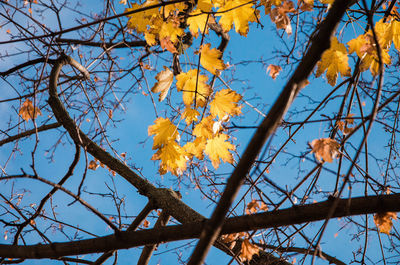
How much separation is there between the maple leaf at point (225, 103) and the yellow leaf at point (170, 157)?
0.36m

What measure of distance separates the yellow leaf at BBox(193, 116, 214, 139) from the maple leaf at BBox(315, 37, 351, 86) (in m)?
0.75

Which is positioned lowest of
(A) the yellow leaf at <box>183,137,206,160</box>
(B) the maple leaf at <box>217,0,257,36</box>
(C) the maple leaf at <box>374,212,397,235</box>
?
(C) the maple leaf at <box>374,212,397,235</box>

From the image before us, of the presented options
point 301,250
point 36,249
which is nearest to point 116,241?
point 36,249

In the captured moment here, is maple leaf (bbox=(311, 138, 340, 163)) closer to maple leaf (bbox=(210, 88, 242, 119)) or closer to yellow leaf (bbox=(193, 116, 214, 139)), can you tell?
maple leaf (bbox=(210, 88, 242, 119))

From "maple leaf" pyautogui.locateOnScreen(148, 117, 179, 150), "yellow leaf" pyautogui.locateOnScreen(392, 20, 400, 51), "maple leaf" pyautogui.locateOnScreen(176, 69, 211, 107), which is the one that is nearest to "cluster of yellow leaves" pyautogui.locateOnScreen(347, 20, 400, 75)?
"yellow leaf" pyautogui.locateOnScreen(392, 20, 400, 51)

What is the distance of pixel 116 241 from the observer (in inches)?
60.9

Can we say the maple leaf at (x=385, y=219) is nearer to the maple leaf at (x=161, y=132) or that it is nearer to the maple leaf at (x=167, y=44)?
the maple leaf at (x=161, y=132)

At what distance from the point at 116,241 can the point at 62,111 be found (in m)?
1.43

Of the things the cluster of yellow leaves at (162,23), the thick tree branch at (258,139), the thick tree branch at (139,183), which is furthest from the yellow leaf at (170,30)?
the thick tree branch at (258,139)

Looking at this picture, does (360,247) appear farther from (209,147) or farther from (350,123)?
(209,147)

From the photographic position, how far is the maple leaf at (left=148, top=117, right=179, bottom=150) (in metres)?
2.05

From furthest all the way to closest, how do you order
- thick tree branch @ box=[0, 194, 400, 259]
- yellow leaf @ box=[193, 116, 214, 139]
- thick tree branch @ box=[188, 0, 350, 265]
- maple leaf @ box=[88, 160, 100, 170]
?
maple leaf @ box=[88, 160, 100, 170] → yellow leaf @ box=[193, 116, 214, 139] → thick tree branch @ box=[0, 194, 400, 259] → thick tree branch @ box=[188, 0, 350, 265]

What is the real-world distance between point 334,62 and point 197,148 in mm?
1038

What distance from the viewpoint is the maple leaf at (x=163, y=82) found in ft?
6.07
